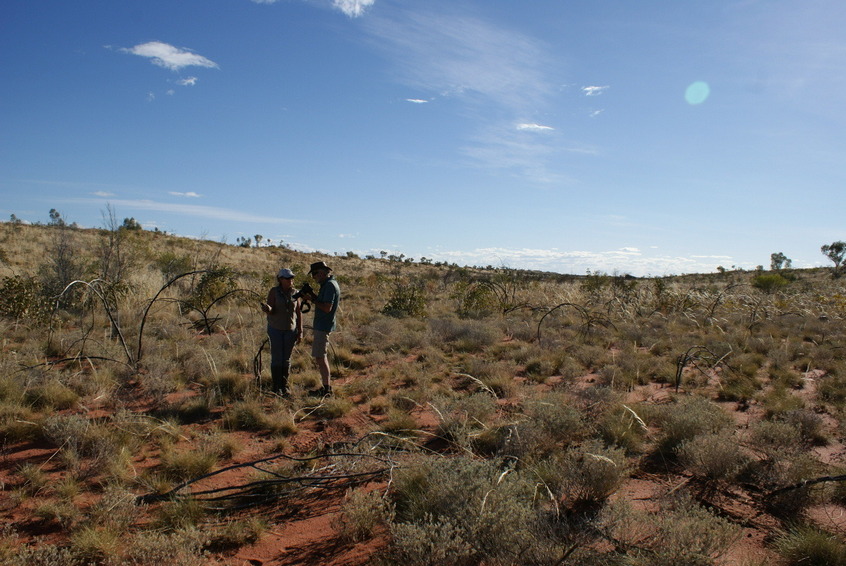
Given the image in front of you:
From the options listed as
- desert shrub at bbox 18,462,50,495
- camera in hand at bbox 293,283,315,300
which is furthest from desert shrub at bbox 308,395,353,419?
desert shrub at bbox 18,462,50,495

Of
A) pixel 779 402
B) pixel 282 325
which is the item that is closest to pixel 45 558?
pixel 282 325

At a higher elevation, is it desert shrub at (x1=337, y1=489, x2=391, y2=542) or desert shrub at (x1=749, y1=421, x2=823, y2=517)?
desert shrub at (x1=749, y1=421, x2=823, y2=517)

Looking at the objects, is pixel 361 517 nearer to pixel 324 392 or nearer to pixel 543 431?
pixel 543 431

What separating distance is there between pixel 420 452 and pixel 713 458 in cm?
296

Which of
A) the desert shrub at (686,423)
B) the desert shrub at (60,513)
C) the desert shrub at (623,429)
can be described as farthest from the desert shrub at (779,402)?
the desert shrub at (60,513)

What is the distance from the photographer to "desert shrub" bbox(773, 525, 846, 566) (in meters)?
3.09

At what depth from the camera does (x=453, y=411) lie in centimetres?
606

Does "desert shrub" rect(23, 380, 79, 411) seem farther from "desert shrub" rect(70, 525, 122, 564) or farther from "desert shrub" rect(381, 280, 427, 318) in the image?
"desert shrub" rect(381, 280, 427, 318)

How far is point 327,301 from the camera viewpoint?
21.8 feet

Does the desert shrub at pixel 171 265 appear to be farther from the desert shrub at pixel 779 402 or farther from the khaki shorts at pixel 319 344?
the desert shrub at pixel 779 402

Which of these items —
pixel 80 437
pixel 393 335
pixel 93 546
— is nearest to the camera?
pixel 93 546

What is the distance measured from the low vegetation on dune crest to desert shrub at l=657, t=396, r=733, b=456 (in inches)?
1.1

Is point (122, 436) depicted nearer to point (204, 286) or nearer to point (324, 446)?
point (324, 446)

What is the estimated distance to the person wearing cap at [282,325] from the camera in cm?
658
